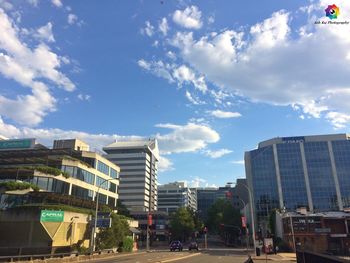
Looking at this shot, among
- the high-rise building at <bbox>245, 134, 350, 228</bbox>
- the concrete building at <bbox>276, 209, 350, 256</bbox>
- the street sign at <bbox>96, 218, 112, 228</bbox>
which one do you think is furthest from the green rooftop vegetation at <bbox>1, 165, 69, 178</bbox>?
the high-rise building at <bbox>245, 134, 350, 228</bbox>

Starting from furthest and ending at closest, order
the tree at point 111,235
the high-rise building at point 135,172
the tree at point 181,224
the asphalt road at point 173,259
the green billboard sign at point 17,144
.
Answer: the high-rise building at point 135,172
the tree at point 181,224
the green billboard sign at point 17,144
the tree at point 111,235
the asphalt road at point 173,259

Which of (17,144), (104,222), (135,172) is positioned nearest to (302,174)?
(135,172)

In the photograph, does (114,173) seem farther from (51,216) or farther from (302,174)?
(302,174)

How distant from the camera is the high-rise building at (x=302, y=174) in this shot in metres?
115

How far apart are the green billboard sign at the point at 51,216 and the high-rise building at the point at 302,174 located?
81.4 m

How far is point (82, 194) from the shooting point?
6575 cm

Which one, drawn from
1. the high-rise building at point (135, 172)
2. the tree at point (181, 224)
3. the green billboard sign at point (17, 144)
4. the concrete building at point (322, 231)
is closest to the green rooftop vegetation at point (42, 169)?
the green billboard sign at point (17, 144)

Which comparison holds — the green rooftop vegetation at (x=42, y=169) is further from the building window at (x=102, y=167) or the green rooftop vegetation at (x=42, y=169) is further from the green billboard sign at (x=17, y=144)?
the building window at (x=102, y=167)

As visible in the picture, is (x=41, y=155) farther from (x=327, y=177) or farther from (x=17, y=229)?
(x=327, y=177)

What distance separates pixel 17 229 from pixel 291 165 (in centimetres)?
9253

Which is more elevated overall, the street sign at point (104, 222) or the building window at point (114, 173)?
the building window at point (114, 173)

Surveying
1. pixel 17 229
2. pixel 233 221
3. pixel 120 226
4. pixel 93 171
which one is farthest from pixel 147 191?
pixel 17 229

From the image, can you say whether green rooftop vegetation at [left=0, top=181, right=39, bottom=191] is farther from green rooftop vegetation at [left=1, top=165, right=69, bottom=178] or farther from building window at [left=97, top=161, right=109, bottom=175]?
building window at [left=97, top=161, right=109, bottom=175]

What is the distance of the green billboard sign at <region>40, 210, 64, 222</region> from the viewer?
156 feet
